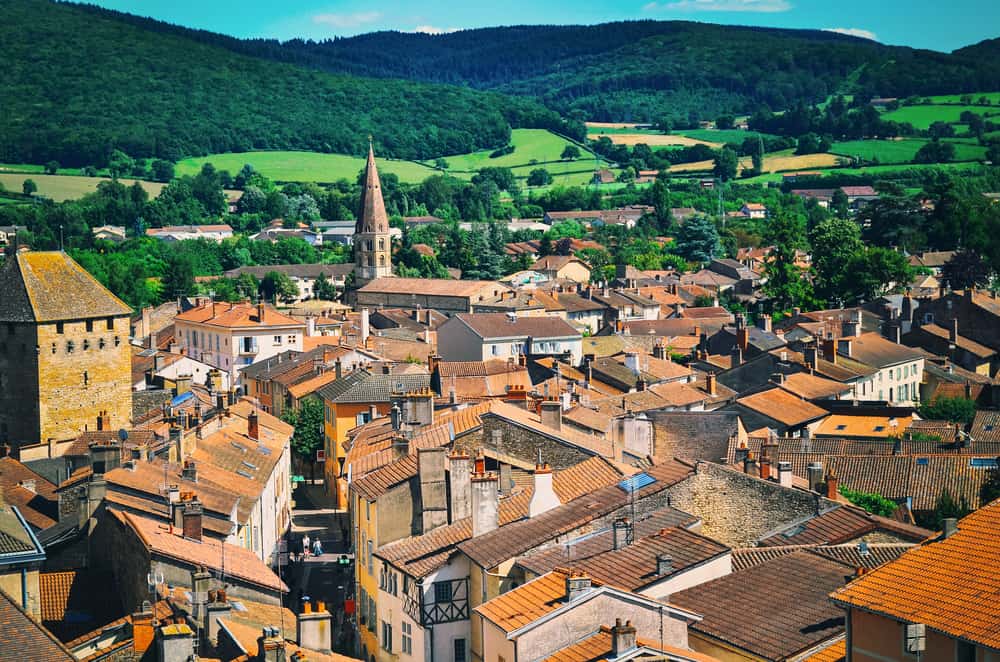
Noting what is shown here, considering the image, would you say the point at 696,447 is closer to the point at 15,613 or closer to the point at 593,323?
the point at 15,613

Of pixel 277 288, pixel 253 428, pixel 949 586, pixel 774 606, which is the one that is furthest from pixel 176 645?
pixel 277 288

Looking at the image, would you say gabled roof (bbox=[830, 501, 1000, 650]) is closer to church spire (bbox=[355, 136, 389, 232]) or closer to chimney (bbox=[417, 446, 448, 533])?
chimney (bbox=[417, 446, 448, 533])

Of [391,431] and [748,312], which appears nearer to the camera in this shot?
[391,431]

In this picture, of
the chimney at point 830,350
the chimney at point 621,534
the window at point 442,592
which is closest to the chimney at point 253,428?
the window at point 442,592

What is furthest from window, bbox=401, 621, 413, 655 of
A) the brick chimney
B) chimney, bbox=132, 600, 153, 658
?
chimney, bbox=132, 600, 153, 658

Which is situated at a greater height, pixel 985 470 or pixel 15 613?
pixel 15 613

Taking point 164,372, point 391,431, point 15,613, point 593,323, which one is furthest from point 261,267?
point 15,613

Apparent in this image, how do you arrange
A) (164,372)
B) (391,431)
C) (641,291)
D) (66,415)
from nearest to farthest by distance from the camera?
(391,431), (66,415), (164,372), (641,291)
